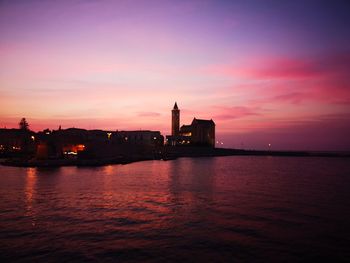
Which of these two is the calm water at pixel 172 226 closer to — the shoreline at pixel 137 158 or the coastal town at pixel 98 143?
the shoreline at pixel 137 158

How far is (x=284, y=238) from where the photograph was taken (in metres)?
18.0

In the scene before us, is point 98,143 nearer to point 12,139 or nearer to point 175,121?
point 12,139

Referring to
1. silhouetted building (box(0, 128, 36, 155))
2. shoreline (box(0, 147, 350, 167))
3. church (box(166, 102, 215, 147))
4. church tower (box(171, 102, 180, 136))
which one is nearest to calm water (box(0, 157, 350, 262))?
shoreline (box(0, 147, 350, 167))

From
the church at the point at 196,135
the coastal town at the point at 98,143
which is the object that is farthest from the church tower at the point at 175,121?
the church at the point at 196,135

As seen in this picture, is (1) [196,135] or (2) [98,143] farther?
(1) [196,135]

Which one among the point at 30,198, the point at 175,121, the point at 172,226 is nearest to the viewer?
the point at 172,226

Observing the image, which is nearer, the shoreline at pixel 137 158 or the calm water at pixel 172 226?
the calm water at pixel 172 226

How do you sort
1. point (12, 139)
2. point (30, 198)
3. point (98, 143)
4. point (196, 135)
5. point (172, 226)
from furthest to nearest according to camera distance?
point (196, 135) → point (12, 139) → point (98, 143) → point (30, 198) → point (172, 226)

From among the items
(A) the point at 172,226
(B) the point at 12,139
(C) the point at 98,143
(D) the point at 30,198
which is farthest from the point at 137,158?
(A) the point at 172,226

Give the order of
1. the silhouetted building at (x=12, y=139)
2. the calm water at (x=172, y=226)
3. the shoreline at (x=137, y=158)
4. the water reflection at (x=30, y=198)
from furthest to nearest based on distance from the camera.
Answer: the silhouetted building at (x=12, y=139)
the shoreline at (x=137, y=158)
the water reflection at (x=30, y=198)
the calm water at (x=172, y=226)

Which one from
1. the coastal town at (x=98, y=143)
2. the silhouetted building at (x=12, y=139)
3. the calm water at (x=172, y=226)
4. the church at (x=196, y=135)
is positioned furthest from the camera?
the church at (x=196, y=135)

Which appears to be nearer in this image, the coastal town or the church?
the coastal town

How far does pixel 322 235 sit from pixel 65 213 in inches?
676

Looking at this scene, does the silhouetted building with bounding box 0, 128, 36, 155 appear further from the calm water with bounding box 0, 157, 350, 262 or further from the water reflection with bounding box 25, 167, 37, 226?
the calm water with bounding box 0, 157, 350, 262
